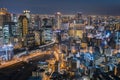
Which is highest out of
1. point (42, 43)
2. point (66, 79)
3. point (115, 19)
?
point (115, 19)

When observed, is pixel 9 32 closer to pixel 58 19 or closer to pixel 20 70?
pixel 58 19

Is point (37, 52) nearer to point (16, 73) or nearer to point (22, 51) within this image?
point (22, 51)

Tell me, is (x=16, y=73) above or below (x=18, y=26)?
below

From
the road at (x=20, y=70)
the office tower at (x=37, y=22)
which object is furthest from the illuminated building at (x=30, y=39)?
the road at (x=20, y=70)

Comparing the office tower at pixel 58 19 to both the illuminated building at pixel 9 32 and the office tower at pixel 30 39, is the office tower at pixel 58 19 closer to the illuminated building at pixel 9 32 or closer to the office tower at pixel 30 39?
the office tower at pixel 30 39

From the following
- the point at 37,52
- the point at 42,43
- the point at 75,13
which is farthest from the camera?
the point at 42,43

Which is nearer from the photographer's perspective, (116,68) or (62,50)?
(116,68)

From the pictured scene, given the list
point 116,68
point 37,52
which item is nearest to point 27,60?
point 37,52

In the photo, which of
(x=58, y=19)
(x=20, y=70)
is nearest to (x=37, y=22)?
(x=58, y=19)
